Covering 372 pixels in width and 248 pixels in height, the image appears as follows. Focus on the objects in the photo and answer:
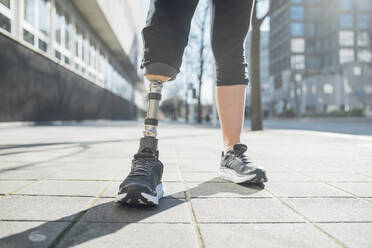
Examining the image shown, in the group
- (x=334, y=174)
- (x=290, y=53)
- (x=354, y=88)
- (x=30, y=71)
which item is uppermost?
(x=290, y=53)

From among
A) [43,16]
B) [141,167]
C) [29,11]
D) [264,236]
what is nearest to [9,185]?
[141,167]

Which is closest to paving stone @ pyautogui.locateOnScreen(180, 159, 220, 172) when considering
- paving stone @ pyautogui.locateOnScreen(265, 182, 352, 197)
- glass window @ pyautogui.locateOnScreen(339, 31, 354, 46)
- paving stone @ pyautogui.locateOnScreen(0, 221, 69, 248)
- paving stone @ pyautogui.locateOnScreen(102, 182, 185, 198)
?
paving stone @ pyautogui.locateOnScreen(102, 182, 185, 198)

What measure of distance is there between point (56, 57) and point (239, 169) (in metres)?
12.7

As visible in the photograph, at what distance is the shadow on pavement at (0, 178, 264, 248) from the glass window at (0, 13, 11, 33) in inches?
347

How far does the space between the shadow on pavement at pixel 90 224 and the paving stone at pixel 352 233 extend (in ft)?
1.80

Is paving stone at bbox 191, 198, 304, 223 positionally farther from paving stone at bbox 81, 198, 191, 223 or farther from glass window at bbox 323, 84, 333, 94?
glass window at bbox 323, 84, 333, 94

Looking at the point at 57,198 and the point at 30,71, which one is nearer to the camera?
the point at 57,198

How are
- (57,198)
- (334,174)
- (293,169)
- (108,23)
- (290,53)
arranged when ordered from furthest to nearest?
(290,53) → (108,23) → (293,169) → (334,174) → (57,198)

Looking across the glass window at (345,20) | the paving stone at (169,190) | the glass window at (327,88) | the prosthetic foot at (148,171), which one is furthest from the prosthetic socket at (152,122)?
the glass window at (345,20)

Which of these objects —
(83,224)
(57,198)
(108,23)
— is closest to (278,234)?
(83,224)

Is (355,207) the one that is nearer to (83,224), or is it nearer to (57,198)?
(83,224)

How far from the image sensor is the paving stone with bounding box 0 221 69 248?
37.3 inches

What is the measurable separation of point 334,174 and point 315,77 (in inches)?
2249

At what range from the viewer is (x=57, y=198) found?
1486 millimetres
